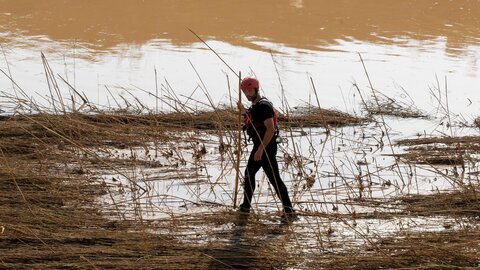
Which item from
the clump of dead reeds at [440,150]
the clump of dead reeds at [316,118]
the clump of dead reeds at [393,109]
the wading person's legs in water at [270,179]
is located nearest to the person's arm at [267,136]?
the wading person's legs in water at [270,179]

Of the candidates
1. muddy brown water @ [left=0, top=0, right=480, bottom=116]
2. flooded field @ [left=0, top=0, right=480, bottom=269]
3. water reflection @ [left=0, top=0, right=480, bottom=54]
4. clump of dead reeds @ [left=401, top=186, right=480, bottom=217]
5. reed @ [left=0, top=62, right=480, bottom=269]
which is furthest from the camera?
water reflection @ [left=0, top=0, right=480, bottom=54]

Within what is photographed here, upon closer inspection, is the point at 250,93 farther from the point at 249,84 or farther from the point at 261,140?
the point at 261,140

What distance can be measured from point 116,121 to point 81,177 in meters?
2.18

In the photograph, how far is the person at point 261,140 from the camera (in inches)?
263

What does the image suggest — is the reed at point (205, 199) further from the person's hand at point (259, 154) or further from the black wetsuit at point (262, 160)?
the person's hand at point (259, 154)

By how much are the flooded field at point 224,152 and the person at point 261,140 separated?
0.13 m

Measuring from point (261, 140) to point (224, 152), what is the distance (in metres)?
2.39

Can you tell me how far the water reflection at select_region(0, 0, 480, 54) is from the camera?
17.2m

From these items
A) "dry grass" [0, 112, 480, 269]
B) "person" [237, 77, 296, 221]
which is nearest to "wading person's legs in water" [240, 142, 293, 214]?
"person" [237, 77, 296, 221]

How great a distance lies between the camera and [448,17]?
20.9 metres

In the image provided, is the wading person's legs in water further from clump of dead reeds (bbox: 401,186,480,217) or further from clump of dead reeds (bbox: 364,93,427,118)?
clump of dead reeds (bbox: 364,93,427,118)

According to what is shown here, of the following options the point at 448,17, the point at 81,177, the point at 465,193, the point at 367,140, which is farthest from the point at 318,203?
the point at 448,17

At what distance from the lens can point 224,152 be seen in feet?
29.3

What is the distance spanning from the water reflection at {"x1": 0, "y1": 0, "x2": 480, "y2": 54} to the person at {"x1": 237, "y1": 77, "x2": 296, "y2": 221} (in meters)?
9.35
